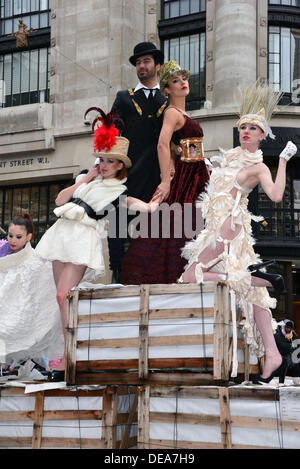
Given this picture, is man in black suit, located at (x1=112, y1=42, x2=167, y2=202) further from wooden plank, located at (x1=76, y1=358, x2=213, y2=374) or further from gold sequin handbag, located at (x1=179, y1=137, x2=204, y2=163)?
wooden plank, located at (x1=76, y1=358, x2=213, y2=374)

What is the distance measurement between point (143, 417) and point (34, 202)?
16383 mm

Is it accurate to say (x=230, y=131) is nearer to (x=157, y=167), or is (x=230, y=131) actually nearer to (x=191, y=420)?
(x=157, y=167)

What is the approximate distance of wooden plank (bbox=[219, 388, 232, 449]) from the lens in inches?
188

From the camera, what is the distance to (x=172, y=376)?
16.8 ft

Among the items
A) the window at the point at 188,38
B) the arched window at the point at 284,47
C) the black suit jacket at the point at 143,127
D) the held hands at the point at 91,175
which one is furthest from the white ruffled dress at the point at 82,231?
the arched window at the point at 284,47

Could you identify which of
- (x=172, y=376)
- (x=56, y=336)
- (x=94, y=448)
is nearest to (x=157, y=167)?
(x=56, y=336)

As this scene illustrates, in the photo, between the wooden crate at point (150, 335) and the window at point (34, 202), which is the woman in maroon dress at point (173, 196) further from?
the window at point (34, 202)

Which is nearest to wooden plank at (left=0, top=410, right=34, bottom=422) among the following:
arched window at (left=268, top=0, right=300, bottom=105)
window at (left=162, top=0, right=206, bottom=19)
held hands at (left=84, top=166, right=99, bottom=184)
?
held hands at (left=84, top=166, right=99, bottom=184)

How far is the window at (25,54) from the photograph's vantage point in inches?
813

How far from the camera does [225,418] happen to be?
4801 millimetres

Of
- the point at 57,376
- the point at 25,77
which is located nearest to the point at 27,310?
the point at 57,376

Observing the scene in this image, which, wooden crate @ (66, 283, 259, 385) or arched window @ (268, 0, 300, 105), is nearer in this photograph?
wooden crate @ (66, 283, 259, 385)

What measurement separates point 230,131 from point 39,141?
6.09 metres

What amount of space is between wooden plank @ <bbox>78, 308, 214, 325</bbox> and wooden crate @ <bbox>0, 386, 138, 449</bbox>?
58cm
